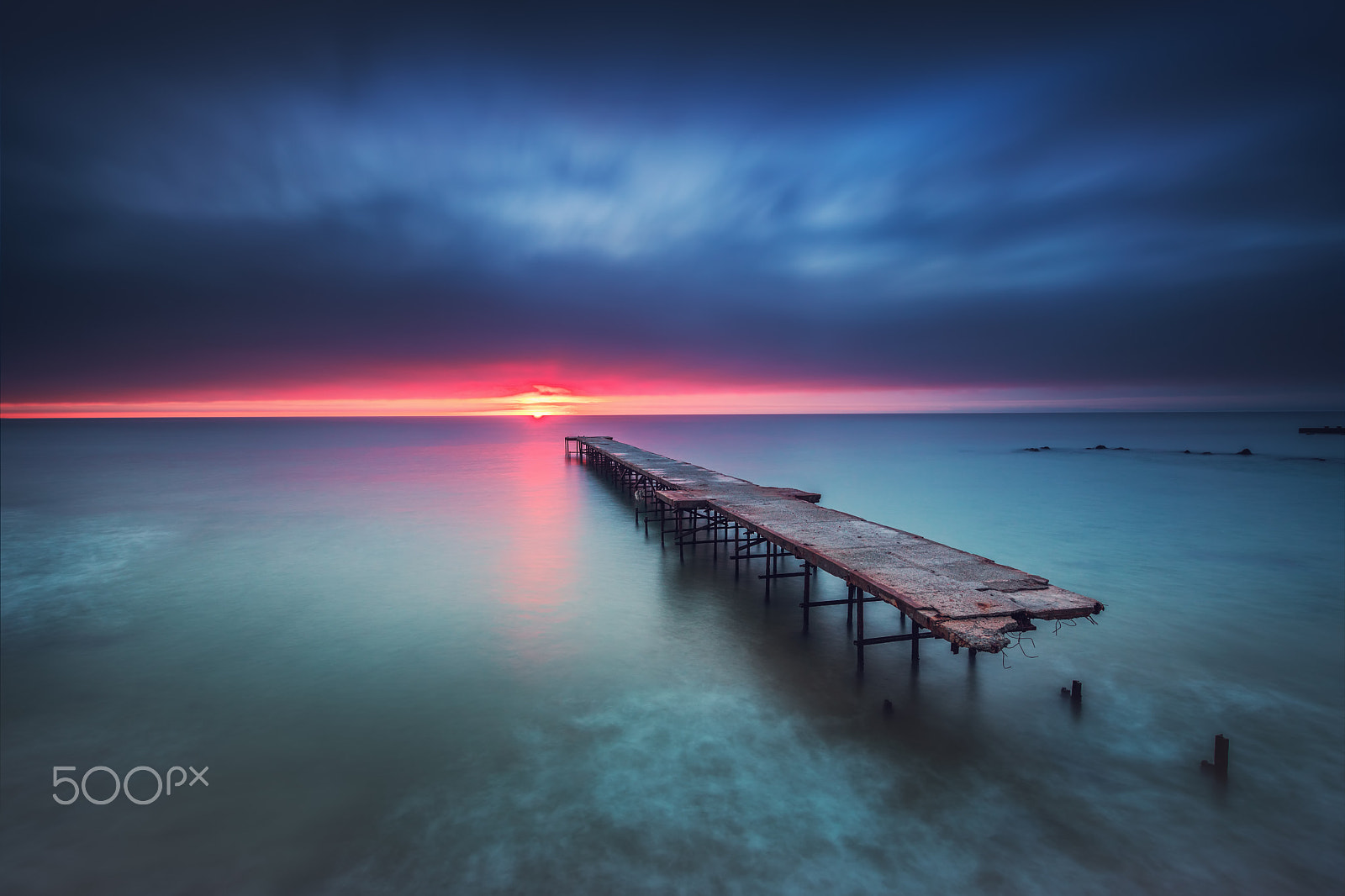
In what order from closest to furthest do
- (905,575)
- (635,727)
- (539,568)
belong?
(635,727)
(905,575)
(539,568)

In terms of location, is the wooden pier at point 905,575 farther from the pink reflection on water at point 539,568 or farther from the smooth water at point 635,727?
the pink reflection on water at point 539,568

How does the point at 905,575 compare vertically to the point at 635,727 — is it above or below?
above

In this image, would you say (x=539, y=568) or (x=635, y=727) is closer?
(x=635, y=727)

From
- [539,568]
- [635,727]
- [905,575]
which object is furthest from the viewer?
[539,568]

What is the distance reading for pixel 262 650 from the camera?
11.6 m

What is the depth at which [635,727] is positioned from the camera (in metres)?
8.66

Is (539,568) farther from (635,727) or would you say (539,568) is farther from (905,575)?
(905,575)

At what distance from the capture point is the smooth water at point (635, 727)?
6102 mm

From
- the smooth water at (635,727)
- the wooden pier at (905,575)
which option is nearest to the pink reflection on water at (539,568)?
the smooth water at (635,727)

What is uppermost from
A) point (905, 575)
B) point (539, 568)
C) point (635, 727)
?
point (905, 575)

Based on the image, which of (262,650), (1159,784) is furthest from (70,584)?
(1159,784)

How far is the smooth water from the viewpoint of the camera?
610cm

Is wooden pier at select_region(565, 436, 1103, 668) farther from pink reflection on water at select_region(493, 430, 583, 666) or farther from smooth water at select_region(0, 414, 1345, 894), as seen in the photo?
pink reflection on water at select_region(493, 430, 583, 666)

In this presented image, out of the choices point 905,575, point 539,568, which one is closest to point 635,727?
point 905,575
